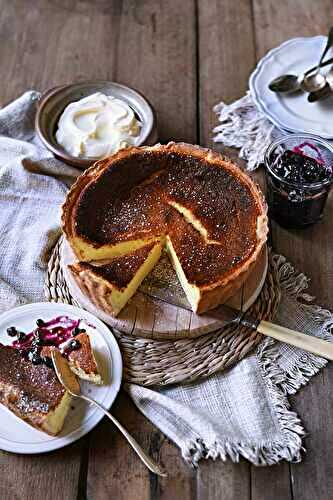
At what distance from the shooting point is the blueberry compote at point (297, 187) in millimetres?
2207

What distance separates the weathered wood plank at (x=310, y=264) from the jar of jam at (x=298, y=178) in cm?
7

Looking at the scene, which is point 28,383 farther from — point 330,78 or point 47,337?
point 330,78

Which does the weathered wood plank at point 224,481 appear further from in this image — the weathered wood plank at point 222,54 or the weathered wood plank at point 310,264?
the weathered wood plank at point 222,54

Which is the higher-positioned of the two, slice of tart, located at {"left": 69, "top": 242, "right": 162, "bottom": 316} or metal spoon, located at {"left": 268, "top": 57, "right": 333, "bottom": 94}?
metal spoon, located at {"left": 268, "top": 57, "right": 333, "bottom": 94}

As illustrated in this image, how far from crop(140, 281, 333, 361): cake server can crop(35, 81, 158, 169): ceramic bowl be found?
1.93 ft

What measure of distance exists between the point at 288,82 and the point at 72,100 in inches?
34.9

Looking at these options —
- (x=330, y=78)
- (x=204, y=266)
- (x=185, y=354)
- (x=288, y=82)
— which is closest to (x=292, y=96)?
(x=288, y=82)

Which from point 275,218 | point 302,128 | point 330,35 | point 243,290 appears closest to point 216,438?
point 243,290

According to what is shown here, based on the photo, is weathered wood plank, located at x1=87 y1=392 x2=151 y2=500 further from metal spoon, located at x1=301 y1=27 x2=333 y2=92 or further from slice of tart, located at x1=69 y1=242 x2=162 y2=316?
metal spoon, located at x1=301 y1=27 x2=333 y2=92

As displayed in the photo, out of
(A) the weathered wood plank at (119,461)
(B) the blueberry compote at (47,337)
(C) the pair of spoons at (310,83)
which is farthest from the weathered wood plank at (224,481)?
(C) the pair of spoons at (310,83)

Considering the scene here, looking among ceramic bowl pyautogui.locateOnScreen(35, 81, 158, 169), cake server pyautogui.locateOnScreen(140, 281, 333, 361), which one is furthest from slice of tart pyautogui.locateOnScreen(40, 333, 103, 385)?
ceramic bowl pyautogui.locateOnScreen(35, 81, 158, 169)

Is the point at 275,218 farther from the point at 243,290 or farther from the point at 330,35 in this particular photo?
the point at 330,35

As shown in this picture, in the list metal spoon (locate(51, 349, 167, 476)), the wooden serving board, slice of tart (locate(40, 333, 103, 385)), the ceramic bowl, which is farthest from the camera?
the ceramic bowl

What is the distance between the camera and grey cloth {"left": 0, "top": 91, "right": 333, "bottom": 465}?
1.82 metres
